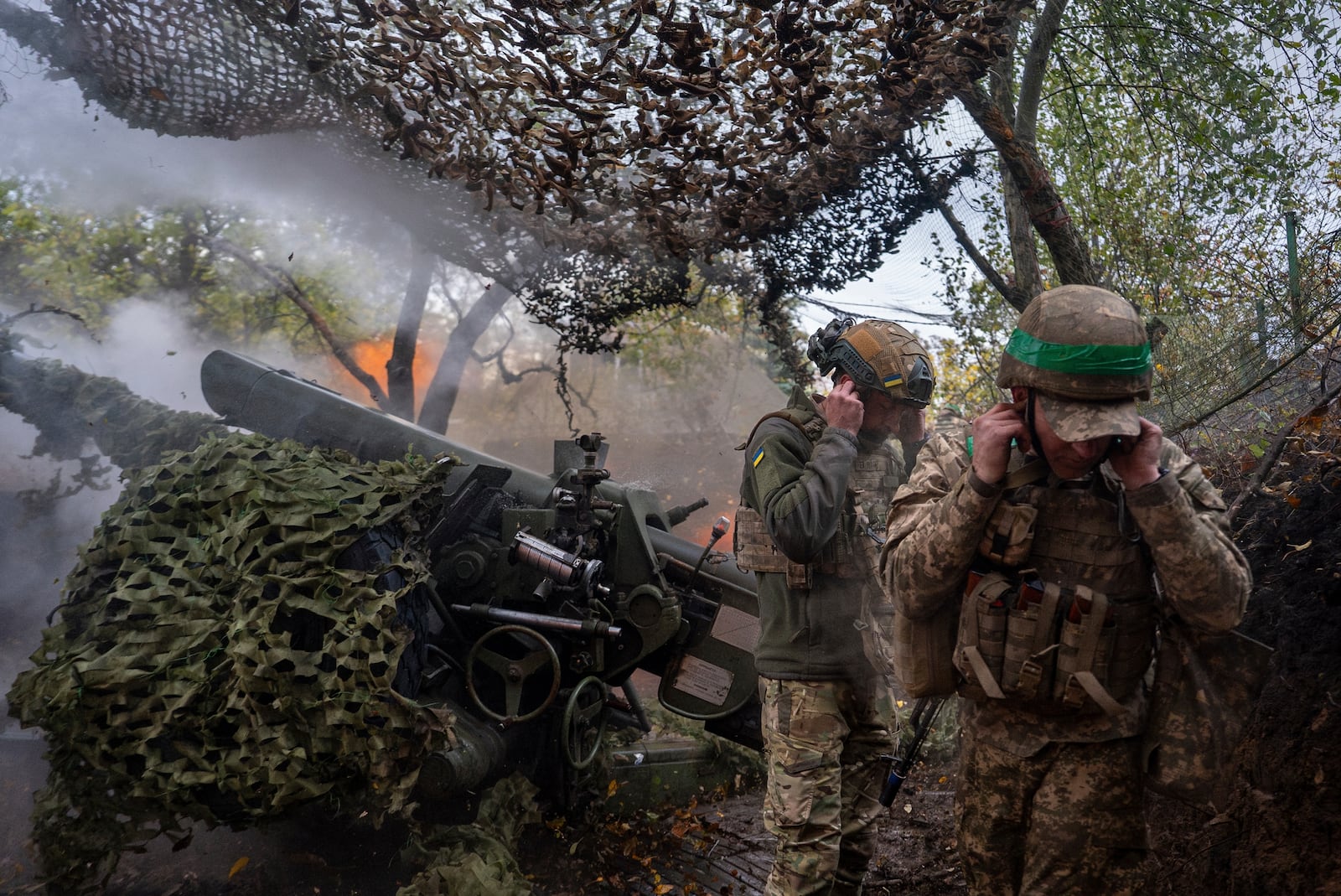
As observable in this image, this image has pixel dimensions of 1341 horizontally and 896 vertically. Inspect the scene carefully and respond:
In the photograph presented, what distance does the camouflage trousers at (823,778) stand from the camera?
334 cm

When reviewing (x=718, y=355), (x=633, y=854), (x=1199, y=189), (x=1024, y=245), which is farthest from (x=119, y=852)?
(x=718, y=355)

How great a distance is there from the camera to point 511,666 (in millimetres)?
4902

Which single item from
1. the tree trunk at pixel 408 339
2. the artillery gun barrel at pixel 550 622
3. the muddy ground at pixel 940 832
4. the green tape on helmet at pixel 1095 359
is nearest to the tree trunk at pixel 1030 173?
the muddy ground at pixel 940 832

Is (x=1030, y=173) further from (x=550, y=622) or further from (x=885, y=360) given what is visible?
(x=550, y=622)

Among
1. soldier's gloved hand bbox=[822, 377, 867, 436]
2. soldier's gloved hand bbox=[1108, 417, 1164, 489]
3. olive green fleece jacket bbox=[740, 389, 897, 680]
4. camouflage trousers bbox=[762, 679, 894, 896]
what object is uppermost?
soldier's gloved hand bbox=[1108, 417, 1164, 489]

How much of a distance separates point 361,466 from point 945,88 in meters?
3.82

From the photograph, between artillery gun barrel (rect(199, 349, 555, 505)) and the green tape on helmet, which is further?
artillery gun barrel (rect(199, 349, 555, 505))

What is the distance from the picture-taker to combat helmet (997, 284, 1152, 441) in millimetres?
2473

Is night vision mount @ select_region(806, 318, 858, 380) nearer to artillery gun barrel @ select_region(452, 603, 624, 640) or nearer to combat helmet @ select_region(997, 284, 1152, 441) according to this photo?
combat helmet @ select_region(997, 284, 1152, 441)

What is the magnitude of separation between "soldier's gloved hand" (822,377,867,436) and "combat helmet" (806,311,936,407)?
0.50 feet

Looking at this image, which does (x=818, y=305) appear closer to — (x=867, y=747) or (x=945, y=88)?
(x=945, y=88)

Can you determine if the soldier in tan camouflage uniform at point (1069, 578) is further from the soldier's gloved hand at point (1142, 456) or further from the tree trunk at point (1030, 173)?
the tree trunk at point (1030, 173)

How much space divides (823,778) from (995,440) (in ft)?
5.04

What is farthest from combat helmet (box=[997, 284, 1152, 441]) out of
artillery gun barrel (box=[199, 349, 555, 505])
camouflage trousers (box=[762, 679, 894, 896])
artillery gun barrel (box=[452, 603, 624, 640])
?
artillery gun barrel (box=[199, 349, 555, 505])
